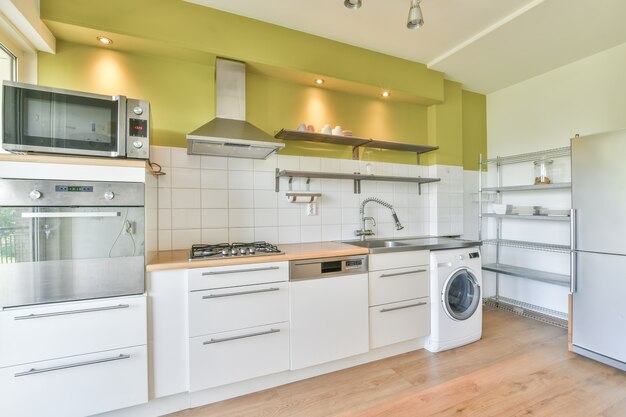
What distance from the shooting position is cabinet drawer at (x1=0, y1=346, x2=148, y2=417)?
1328 millimetres

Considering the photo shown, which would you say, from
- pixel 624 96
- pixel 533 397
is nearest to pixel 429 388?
pixel 533 397

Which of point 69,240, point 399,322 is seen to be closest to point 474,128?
point 399,322

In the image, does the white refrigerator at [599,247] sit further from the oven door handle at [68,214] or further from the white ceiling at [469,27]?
the oven door handle at [68,214]

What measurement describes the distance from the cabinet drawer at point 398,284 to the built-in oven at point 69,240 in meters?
1.56

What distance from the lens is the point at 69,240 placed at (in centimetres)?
143

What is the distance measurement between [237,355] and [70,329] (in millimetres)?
876

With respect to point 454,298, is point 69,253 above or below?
above

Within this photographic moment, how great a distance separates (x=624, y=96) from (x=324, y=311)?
324 cm

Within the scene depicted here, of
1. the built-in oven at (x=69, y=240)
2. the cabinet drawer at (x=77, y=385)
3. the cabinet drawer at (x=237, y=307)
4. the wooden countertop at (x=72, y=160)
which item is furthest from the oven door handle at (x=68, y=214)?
the cabinet drawer at (x=77, y=385)

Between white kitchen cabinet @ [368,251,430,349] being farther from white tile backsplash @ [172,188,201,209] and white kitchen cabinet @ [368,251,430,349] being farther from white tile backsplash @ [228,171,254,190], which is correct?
white tile backsplash @ [172,188,201,209]

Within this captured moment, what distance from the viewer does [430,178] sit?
2.92m

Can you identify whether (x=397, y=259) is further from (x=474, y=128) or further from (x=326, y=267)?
(x=474, y=128)

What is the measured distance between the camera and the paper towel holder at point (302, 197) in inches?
96.3

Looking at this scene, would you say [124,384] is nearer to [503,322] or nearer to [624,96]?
[503,322]
